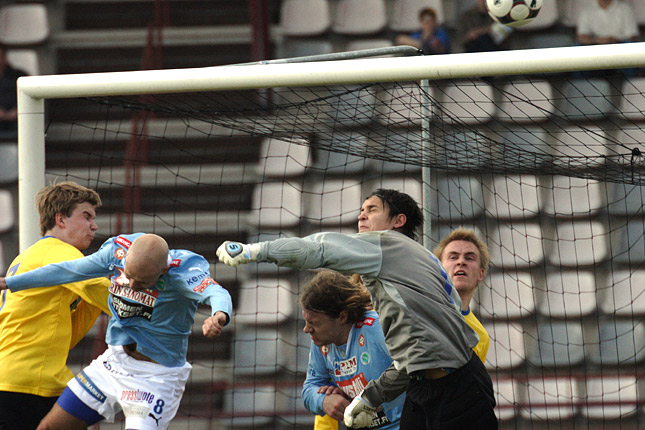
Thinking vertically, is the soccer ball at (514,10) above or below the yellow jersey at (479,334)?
above

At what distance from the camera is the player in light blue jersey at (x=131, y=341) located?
386cm

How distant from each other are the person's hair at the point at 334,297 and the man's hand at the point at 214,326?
669mm

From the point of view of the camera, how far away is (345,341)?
153 inches

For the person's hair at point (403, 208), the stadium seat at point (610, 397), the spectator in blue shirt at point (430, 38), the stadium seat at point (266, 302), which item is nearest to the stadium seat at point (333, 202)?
the stadium seat at point (266, 302)

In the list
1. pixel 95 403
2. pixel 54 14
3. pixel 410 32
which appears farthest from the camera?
pixel 54 14

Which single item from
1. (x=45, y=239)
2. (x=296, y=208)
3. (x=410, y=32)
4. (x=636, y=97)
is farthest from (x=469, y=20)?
(x=45, y=239)

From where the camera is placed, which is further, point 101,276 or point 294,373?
point 294,373

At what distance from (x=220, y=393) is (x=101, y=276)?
129 inches

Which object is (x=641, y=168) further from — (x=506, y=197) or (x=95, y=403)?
(x=95, y=403)

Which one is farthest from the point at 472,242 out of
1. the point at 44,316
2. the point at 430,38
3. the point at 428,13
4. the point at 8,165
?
the point at 8,165

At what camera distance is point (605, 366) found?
22.2 ft

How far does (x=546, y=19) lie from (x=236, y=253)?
250 inches

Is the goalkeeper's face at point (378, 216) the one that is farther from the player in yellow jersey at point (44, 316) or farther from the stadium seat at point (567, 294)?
the stadium seat at point (567, 294)

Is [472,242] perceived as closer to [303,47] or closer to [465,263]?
[465,263]
